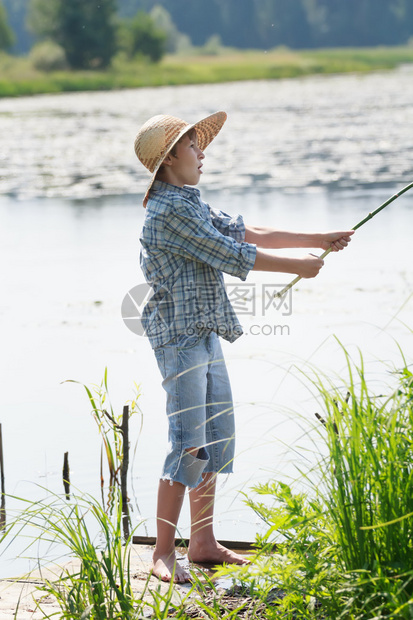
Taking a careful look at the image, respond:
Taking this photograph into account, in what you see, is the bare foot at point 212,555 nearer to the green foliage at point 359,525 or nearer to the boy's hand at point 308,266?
the green foliage at point 359,525

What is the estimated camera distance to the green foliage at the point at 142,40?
2557 inches

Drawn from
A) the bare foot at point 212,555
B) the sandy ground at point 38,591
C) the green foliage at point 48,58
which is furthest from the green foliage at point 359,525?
the green foliage at point 48,58

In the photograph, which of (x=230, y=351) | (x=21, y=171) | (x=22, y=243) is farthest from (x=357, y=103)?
(x=230, y=351)

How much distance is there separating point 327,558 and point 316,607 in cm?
23

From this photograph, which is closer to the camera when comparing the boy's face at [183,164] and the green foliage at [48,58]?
the boy's face at [183,164]

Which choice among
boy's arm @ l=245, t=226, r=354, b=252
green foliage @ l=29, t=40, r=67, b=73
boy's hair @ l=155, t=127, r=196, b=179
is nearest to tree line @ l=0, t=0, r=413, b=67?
green foliage @ l=29, t=40, r=67, b=73

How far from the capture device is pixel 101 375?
585 cm

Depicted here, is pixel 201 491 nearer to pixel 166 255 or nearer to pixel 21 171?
pixel 166 255

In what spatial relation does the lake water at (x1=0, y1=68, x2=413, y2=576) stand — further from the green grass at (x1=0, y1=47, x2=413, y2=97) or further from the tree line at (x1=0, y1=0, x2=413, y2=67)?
the tree line at (x1=0, y1=0, x2=413, y2=67)

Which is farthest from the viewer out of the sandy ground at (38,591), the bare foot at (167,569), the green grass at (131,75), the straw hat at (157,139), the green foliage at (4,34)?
the green foliage at (4,34)

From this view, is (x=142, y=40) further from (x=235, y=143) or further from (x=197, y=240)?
(x=197, y=240)

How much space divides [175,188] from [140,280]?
5.23 meters

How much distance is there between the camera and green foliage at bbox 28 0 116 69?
57.9 m

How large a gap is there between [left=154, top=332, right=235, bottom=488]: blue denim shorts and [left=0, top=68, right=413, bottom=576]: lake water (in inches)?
6.8
